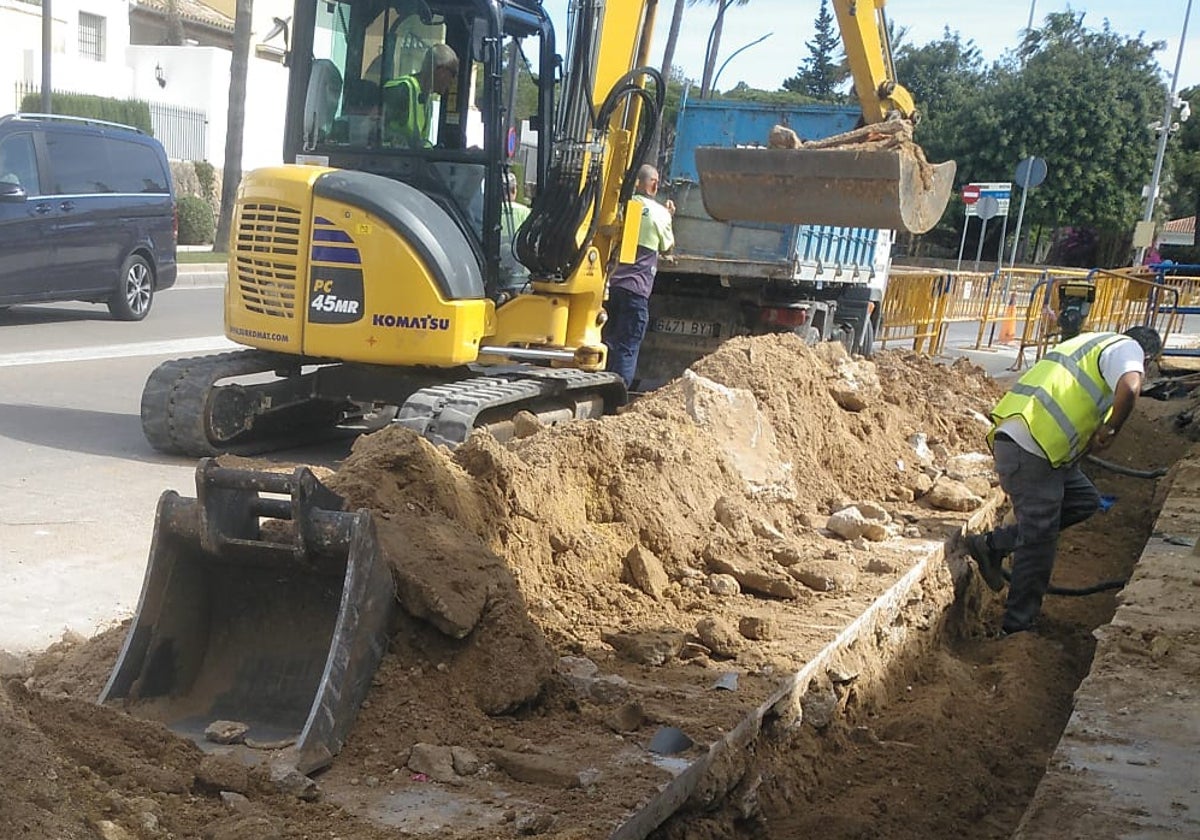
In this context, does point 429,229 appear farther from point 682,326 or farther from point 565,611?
point 682,326

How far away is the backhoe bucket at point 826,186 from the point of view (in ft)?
27.7

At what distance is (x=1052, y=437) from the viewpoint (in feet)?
21.5

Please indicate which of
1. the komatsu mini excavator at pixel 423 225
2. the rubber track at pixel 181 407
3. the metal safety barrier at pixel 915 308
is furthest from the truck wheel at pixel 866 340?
the rubber track at pixel 181 407

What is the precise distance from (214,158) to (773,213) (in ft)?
87.4

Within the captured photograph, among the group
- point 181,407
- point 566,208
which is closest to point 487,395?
point 566,208

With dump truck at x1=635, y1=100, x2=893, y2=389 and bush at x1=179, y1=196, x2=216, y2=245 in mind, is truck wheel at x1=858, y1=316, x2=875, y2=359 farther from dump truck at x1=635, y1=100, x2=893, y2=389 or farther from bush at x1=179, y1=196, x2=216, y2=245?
bush at x1=179, y1=196, x2=216, y2=245

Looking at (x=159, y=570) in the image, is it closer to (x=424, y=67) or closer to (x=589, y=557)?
(x=589, y=557)

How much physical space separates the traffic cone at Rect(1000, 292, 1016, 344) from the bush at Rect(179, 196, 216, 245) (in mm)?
16973

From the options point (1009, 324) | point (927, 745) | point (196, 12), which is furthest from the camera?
point (196, 12)

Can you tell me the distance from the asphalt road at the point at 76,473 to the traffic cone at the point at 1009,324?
13.2 metres

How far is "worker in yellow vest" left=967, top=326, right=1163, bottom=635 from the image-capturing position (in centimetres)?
642

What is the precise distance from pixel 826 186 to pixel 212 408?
14.2 ft

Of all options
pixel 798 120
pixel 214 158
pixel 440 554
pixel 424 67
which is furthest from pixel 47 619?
pixel 214 158

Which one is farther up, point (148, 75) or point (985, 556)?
point (148, 75)
